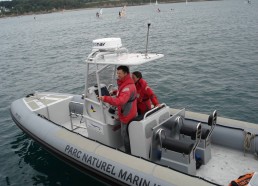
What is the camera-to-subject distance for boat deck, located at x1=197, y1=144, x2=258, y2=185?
513 cm

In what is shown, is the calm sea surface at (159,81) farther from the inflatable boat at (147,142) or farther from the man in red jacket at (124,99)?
the man in red jacket at (124,99)

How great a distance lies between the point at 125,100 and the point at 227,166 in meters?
2.21

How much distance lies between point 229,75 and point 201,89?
7.58ft

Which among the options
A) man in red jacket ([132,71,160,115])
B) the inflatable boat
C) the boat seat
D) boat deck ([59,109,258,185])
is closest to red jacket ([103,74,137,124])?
the inflatable boat

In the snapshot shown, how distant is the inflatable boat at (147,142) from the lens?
4.94 metres

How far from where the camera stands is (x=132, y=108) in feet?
17.4

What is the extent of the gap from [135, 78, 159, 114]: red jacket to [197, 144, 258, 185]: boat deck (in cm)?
156

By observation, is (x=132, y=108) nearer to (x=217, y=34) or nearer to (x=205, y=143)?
(x=205, y=143)

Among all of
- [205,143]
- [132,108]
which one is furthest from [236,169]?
[132,108]

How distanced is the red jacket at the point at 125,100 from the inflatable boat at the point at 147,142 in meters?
0.16

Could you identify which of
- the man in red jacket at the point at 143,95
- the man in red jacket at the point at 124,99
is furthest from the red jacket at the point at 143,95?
the man in red jacket at the point at 124,99

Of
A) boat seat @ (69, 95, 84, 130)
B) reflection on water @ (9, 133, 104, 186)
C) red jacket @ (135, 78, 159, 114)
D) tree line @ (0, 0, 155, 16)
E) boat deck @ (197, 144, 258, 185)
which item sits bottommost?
reflection on water @ (9, 133, 104, 186)

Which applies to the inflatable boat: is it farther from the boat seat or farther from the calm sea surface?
the boat seat

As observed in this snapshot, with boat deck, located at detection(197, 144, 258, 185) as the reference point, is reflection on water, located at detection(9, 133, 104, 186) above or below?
below
